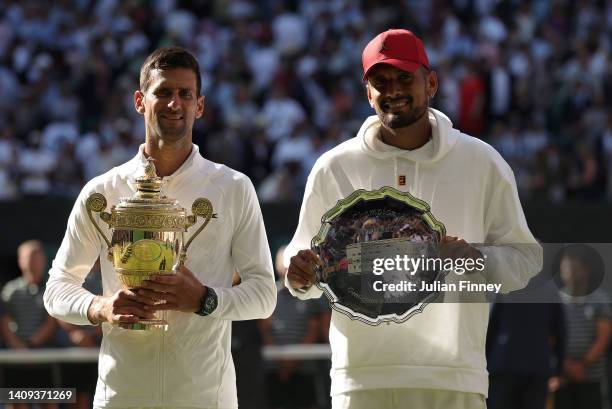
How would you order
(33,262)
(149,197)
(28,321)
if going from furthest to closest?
(33,262) < (28,321) < (149,197)

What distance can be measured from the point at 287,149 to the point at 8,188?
9.36ft

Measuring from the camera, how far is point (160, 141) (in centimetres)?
452

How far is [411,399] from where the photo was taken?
432 centimetres

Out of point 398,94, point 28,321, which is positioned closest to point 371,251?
point 398,94

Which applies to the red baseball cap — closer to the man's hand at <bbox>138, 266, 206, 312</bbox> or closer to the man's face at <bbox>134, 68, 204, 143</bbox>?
the man's face at <bbox>134, 68, 204, 143</bbox>

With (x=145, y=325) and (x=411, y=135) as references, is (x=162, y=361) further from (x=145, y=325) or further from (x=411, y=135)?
(x=411, y=135)

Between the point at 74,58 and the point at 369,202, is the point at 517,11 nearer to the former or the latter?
the point at 74,58

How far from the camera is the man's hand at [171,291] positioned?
4.20 meters

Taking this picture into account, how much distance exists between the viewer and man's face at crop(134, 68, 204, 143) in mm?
4441

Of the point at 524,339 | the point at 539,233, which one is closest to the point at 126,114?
the point at 539,233

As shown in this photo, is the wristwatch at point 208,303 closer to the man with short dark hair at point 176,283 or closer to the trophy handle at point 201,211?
the man with short dark hair at point 176,283

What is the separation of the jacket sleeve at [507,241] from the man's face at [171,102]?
1.02 metres

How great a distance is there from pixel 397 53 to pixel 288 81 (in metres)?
11.3

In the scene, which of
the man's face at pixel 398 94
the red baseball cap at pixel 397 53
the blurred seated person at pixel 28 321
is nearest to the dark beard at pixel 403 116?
the man's face at pixel 398 94
